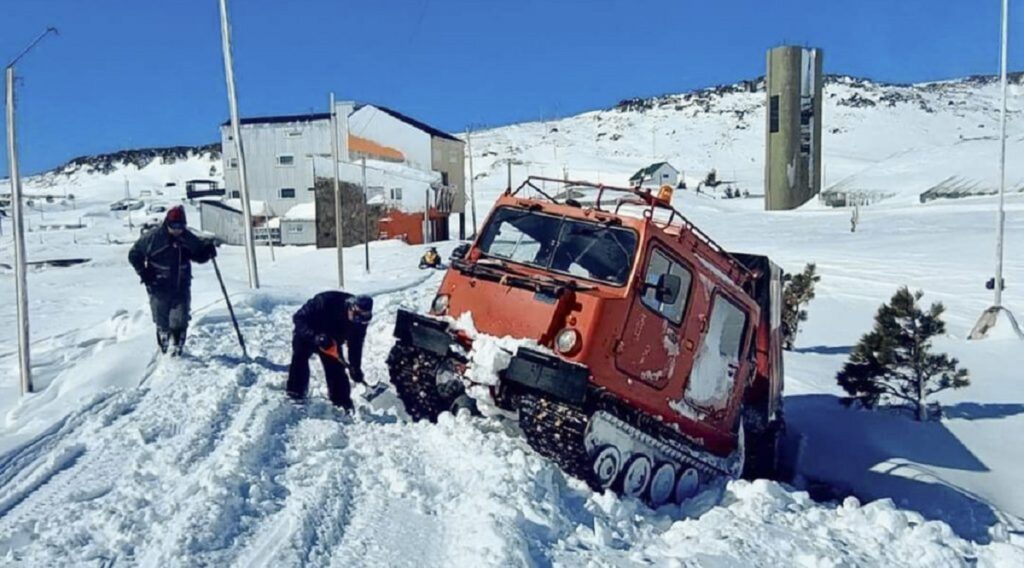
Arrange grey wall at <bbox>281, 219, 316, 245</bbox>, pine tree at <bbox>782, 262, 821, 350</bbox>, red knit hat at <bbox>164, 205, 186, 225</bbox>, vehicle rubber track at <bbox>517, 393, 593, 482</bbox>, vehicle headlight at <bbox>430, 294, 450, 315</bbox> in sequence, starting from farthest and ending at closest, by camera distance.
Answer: grey wall at <bbox>281, 219, 316, 245</bbox>, pine tree at <bbox>782, 262, 821, 350</bbox>, red knit hat at <bbox>164, 205, 186, 225</bbox>, vehicle headlight at <bbox>430, 294, 450, 315</bbox>, vehicle rubber track at <bbox>517, 393, 593, 482</bbox>

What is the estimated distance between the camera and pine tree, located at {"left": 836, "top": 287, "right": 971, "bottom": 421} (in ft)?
35.9

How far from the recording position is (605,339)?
22.0ft

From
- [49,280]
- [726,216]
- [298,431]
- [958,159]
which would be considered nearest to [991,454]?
[298,431]

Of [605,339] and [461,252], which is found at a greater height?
[461,252]

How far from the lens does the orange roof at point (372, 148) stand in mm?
51312

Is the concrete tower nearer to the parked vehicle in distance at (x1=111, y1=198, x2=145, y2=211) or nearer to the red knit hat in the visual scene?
the parked vehicle in distance at (x1=111, y1=198, x2=145, y2=211)

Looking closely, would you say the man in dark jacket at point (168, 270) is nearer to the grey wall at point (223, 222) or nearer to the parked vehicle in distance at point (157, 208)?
the grey wall at point (223, 222)

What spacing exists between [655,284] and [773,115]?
64.4 meters

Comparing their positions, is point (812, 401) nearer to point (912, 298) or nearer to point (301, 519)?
point (912, 298)

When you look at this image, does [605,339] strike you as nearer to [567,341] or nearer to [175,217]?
[567,341]

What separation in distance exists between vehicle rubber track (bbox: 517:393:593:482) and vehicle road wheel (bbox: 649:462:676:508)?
0.90 m

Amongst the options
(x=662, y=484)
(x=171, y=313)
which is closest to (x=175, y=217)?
(x=171, y=313)

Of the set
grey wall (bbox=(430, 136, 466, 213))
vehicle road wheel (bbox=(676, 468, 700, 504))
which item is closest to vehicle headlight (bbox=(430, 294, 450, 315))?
vehicle road wheel (bbox=(676, 468, 700, 504))

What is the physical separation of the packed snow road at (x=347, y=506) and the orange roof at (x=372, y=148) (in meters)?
45.2
